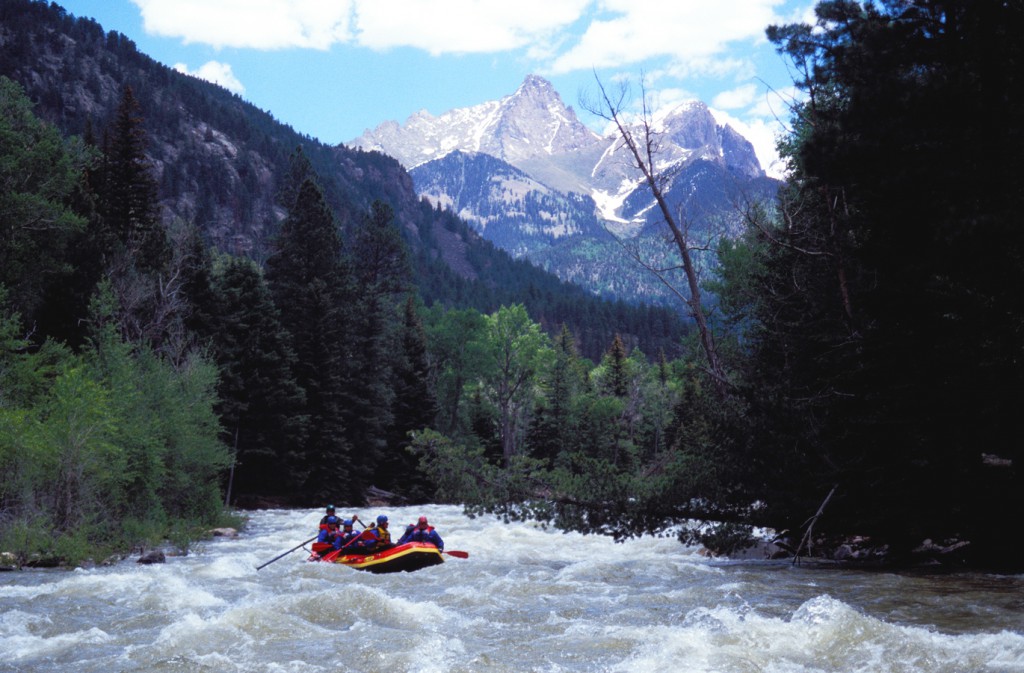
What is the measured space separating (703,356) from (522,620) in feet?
46.6

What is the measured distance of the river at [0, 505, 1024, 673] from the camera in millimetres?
8797

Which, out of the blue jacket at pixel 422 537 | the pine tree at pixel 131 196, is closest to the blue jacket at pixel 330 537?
the blue jacket at pixel 422 537

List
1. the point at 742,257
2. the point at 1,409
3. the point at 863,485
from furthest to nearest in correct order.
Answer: the point at 742,257 < the point at 1,409 < the point at 863,485

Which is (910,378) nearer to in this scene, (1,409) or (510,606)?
(510,606)

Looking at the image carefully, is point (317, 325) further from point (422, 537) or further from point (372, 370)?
point (422, 537)

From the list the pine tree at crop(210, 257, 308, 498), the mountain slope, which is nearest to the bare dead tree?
the pine tree at crop(210, 257, 308, 498)

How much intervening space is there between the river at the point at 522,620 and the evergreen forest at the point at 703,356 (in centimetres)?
145

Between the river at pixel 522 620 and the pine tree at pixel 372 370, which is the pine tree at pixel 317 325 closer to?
the pine tree at pixel 372 370

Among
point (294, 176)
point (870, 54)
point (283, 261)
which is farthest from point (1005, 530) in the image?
point (294, 176)

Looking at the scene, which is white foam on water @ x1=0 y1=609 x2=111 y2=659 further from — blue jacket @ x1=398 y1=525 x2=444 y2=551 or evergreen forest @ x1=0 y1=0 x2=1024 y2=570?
blue jacket @ x1=398 y1=525 x2=444 y2=551

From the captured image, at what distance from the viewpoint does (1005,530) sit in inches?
514

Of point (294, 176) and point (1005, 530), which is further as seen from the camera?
point (294, 176)

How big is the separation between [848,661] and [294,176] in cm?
5044

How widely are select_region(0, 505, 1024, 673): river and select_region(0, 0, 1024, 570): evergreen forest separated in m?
1.45
